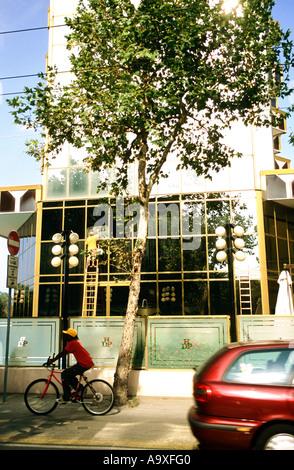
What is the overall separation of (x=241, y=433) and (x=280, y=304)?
28.6 feet

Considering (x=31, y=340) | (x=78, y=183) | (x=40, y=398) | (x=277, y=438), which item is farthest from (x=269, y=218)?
(x=277, y=438)

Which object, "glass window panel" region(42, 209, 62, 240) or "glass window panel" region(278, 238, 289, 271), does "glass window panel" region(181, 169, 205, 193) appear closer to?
"glass window panel" region(278, 238, 289, 271)

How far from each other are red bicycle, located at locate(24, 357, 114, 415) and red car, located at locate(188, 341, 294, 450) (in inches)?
141

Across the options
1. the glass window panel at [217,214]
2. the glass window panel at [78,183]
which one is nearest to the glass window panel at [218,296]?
the glass window panel at [217,214]

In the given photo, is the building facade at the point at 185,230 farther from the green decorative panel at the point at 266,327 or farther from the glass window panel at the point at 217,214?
the green decorative panel at the point at 266,327

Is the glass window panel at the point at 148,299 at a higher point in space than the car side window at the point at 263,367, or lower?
higher

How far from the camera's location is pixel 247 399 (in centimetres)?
516

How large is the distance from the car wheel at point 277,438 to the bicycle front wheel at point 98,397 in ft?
14.1

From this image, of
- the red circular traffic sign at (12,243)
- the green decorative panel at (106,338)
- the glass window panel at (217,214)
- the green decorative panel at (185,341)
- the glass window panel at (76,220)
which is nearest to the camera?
the red circular traffic sign at (12,243)

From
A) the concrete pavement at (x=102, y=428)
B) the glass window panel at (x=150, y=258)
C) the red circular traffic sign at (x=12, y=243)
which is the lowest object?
the concrete pavement at (x=102, y=428)

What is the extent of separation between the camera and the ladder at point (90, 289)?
1770 centimetres

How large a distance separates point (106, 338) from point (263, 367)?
716cm

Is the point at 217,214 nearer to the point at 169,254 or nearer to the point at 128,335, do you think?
the point at 169,254
